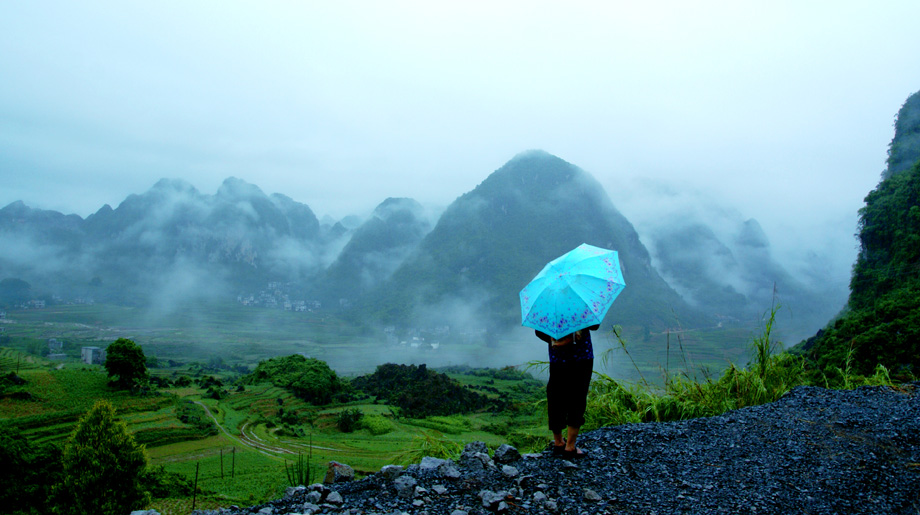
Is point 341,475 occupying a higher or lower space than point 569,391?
lower

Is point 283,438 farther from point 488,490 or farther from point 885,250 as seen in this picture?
point 885,250

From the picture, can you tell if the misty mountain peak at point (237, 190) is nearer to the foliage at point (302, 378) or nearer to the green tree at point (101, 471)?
the foliage at point (302, 378)

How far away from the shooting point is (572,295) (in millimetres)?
3445

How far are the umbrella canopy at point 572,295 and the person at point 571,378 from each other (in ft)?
0.61

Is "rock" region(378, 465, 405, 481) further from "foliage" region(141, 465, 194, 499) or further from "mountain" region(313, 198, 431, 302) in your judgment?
"mountain" region(313, 198, 431, 302)

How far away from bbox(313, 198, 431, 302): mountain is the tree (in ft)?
257

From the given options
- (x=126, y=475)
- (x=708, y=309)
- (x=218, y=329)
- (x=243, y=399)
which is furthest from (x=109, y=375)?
(x=708, y=309)

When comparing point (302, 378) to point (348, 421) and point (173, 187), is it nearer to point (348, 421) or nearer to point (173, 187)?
point (348, 421)

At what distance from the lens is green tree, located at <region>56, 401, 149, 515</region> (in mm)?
13258

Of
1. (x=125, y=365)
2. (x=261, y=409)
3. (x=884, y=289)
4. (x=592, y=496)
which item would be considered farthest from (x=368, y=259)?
(x=592, y=496)

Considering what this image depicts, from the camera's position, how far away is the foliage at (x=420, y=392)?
39.7m

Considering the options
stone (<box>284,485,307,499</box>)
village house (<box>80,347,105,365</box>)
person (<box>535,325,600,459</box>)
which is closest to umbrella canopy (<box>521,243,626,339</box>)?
person (<box>535,325,600,459</box>)

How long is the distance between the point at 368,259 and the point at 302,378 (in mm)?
79369

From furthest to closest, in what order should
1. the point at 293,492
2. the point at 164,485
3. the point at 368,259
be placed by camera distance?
the point at 368,259, the point at 164,485, the point at 293,492
